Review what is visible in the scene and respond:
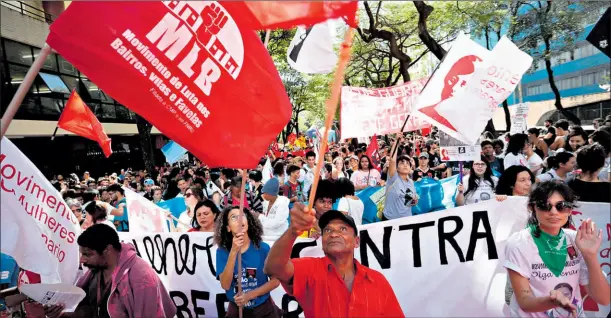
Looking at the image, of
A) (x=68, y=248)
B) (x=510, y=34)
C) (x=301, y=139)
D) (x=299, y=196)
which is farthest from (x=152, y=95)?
(x=301, y=139)

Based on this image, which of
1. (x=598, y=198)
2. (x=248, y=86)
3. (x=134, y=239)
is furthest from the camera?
(x=134, y=239)

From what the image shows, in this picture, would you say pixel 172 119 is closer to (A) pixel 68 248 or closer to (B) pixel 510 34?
(A) pixel 68 248

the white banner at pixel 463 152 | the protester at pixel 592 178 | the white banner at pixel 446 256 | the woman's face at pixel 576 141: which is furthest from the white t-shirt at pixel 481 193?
the woman's face at pixel 576 141

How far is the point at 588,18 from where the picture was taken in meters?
19.6

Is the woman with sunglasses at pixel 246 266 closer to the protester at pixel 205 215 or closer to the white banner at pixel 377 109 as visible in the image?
Result: the protester at pixel 205 215

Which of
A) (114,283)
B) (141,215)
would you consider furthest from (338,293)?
(141,215)

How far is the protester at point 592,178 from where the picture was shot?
14.0 feet

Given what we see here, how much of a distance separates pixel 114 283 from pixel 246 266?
948 mm

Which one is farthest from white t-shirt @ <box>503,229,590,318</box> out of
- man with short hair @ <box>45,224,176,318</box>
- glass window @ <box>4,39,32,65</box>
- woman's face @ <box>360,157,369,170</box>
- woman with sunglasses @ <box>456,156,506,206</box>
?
glass window @ <box>4,39,32,65</box>

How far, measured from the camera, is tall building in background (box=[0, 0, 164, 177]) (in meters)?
16.5

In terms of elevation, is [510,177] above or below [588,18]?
below

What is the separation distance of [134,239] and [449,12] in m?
16.1

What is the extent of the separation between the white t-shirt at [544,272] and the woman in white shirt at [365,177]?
6.16 metres

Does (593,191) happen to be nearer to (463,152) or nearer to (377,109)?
(463,152)
